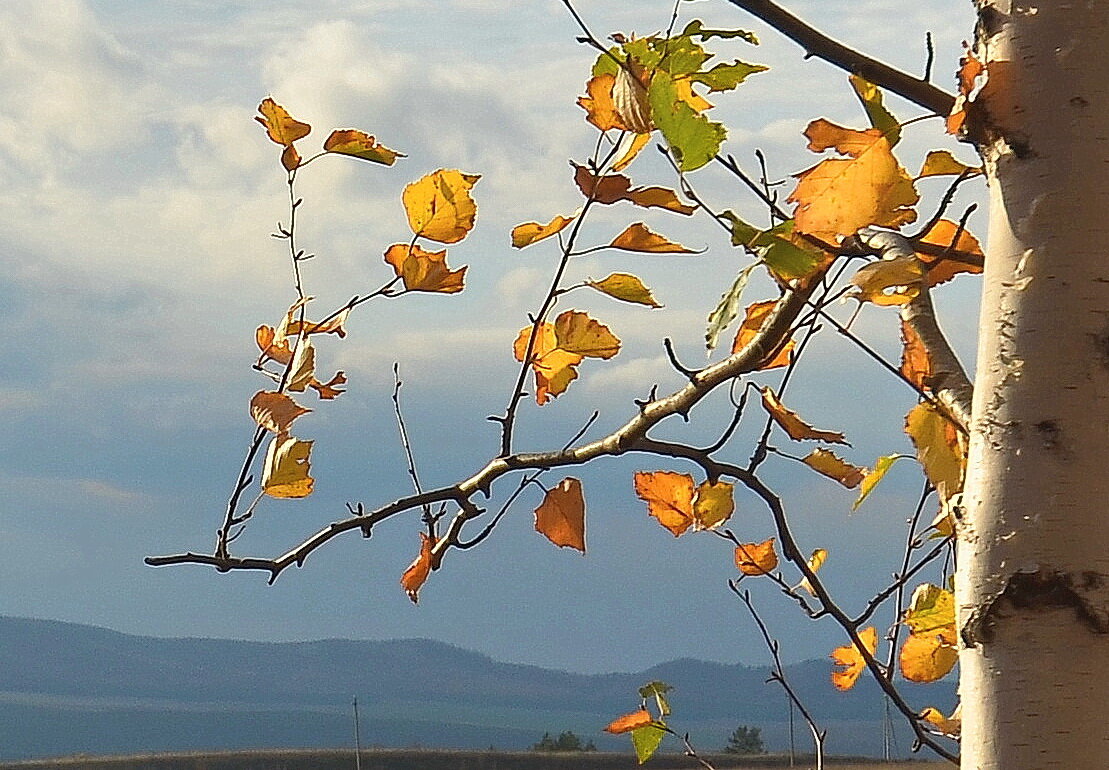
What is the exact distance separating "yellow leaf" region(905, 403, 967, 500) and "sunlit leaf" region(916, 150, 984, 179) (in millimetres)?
151

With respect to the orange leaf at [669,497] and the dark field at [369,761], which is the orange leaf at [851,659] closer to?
the orange leaf at [669,497]

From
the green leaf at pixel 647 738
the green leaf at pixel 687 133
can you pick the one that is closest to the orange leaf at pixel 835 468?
the green leaf at pixel 647 738

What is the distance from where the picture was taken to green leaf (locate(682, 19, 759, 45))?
2.00 ft

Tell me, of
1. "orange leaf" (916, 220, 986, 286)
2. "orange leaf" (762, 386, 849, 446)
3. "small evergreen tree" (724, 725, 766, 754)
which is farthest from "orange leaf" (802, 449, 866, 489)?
"small evergreen tree" (724, 725, 766, 754)

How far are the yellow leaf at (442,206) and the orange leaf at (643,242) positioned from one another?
4.1 inches

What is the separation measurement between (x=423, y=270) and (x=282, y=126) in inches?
5.4

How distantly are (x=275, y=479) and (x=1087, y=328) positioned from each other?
46 cm

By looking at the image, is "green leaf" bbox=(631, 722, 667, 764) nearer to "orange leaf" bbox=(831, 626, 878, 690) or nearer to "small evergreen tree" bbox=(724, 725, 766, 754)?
"orange leaf" bbox=(831, 626, 878, 690)

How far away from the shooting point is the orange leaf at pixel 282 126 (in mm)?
808

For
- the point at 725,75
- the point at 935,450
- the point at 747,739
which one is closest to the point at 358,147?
the point at 725,75

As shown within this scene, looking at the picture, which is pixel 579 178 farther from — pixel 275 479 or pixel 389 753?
pixel 389 753

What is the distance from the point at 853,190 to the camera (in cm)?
52

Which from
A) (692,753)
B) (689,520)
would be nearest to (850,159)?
(689,520)

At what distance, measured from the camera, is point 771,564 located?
0.94 m
